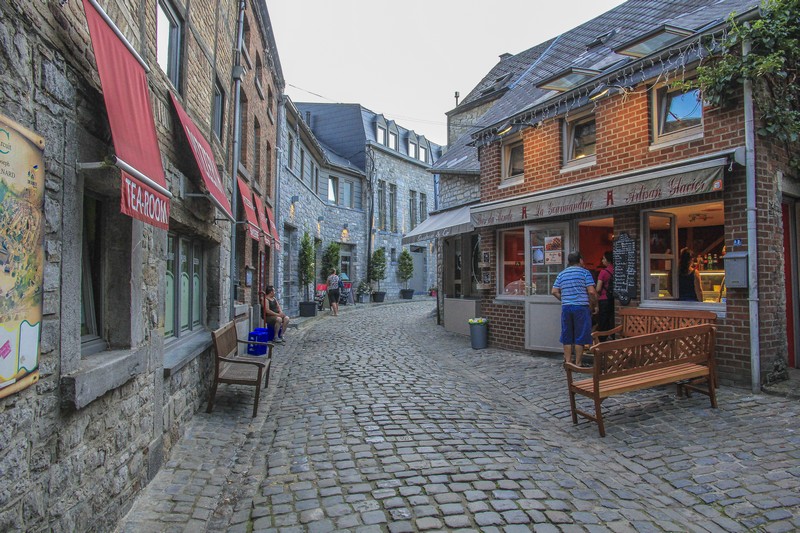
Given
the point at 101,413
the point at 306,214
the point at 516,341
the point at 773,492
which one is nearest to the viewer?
the point at 101,413

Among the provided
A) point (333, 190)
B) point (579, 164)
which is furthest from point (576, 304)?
point (333, 190)

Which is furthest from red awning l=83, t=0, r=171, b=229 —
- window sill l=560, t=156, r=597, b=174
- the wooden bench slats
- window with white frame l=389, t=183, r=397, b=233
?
window with white frame l=389, t=183, r=397, b=233

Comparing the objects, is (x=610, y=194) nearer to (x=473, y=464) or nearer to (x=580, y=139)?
(x=580, y=139)

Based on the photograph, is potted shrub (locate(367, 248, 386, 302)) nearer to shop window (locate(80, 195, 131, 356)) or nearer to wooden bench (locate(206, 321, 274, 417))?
wooden bench (locate(206, 321, 274, 417))

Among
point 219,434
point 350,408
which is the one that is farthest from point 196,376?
point 350,408

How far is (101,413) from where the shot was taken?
2.85 meters

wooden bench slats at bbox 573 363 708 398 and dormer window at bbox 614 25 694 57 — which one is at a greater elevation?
dormer window at bbox 614 25 694 57

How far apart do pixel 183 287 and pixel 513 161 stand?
663 cm

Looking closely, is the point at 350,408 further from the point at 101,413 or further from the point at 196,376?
the point at 101,413

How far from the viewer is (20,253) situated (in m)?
2.13

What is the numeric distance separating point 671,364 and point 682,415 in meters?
0.49

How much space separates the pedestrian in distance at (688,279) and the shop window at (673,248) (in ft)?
0.08

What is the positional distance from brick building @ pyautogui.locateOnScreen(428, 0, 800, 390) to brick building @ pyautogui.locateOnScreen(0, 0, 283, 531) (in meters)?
5.49

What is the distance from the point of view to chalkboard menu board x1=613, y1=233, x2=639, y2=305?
7.19 metres
